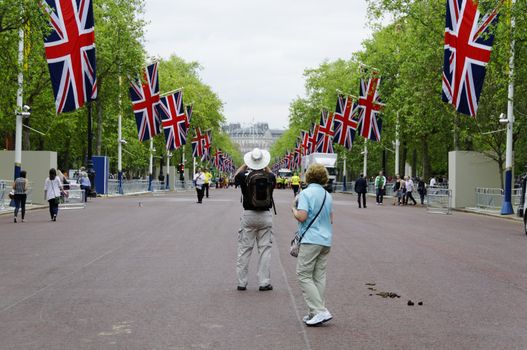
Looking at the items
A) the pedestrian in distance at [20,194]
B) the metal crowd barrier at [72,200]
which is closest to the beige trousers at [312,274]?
the pedestrian in distance at [20,194]

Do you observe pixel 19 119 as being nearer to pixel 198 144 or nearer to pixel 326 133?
pixel 326 133

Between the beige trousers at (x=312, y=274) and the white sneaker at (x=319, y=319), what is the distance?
35mm

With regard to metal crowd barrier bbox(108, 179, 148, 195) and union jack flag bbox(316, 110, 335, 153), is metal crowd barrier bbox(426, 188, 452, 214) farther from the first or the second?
union jack flag bbox(316, 110, 335, 153)

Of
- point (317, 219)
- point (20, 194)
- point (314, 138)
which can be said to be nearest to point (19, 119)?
point (20, 194)

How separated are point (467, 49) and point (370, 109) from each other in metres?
19.6

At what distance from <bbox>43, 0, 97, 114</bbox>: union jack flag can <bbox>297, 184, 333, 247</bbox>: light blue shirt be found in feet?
67.4

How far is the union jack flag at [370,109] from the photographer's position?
45875 millimetres

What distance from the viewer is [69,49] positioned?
2747 cm

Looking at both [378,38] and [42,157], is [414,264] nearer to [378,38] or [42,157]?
[42,157]

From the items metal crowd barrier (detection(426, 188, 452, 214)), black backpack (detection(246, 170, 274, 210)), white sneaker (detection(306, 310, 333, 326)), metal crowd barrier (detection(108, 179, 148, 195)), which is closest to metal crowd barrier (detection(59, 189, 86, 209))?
metal crowd barrier (detection(426, 188, 452, 214))

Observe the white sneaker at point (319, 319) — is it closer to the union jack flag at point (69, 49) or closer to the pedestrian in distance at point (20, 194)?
the pedestrian in distance at point (20, 194)

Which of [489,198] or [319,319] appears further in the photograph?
[489,198]

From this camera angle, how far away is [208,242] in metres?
16.4

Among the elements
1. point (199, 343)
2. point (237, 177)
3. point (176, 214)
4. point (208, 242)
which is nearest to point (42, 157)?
point (176, 214)
